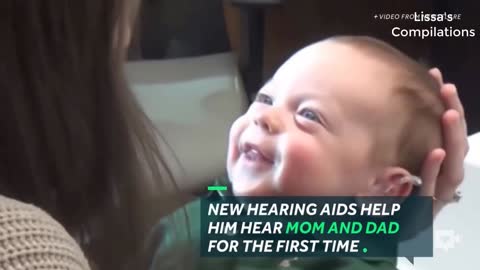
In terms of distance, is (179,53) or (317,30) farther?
(179,53)

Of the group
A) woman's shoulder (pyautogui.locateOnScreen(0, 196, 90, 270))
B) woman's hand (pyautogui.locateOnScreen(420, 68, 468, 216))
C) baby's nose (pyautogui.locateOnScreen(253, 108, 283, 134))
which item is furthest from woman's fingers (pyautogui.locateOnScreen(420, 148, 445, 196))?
woman's shoulder (pyautogui.locateOnScreen(0, 196, 90, 270))

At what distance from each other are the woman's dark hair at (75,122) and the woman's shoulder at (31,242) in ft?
0.35

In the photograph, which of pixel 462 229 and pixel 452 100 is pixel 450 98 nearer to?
pixel 452 100

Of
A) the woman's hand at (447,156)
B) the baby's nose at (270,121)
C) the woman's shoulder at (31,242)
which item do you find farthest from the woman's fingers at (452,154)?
the woman's shoulder at (31,242)

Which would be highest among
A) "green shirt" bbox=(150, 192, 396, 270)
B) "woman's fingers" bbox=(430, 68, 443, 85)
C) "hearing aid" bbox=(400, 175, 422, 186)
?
"woman's fingers" bbox=(430, 68, 443, 85)

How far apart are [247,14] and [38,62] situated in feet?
1.15

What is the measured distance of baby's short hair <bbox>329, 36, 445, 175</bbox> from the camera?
2.05ft

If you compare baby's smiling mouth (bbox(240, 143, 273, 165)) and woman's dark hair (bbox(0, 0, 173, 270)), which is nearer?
woman's dark hair (bbox(0, 0, 173, 270))

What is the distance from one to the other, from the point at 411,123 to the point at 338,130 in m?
0.06

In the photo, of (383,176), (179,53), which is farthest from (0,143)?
(179,53)

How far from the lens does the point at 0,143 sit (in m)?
0.50

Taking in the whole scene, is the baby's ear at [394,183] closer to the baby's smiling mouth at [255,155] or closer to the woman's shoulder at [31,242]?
the baby's smiling mouth at [255,155]

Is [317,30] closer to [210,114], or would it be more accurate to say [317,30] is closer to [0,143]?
[210,114]

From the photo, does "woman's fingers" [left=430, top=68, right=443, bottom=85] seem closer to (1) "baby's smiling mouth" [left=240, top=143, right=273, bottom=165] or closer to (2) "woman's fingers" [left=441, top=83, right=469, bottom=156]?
(2) "woman's fingers" [left=441, top=83, right=469, bottom=156]
